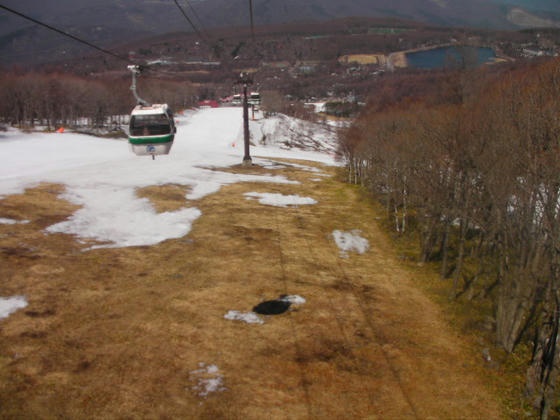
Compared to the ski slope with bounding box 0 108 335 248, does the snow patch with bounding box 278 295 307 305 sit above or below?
below

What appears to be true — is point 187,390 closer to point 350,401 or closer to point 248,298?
point 350,401

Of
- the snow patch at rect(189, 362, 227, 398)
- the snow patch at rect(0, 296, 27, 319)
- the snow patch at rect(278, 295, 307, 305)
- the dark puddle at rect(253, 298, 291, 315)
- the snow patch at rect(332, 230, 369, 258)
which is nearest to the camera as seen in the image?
the snow patch at rect(189, 362, 227, 398)

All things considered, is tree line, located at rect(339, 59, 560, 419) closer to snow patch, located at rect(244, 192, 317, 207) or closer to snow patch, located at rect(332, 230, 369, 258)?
snow patch, located at rect(332, 230, 369, 258)

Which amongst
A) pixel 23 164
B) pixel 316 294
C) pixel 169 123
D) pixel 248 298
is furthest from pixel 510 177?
pixel 23 164

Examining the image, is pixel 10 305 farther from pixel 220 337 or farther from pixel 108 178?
pixel 108 178

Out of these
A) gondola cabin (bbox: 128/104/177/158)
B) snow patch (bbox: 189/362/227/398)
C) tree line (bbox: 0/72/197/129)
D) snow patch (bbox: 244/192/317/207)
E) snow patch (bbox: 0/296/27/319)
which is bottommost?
snow patch (bbox: 189/362/227/398)

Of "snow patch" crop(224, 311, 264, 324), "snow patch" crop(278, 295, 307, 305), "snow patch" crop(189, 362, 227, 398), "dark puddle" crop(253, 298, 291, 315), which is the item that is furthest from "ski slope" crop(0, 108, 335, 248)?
"snow patch" crop(189, 362, 227, 398)

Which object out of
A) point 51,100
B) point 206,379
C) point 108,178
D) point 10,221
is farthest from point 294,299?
point 51,100

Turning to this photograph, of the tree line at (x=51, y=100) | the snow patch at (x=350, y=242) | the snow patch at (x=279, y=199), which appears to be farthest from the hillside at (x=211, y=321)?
the tree line at (x=51, y=100)

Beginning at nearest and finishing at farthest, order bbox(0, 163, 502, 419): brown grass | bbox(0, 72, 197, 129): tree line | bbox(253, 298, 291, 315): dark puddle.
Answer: bbox(0, 163, 502, 419): brown grass → bbox(253, 298, 291, 315): dark puddle → bbox(0, 72, 197, 129): tree line
